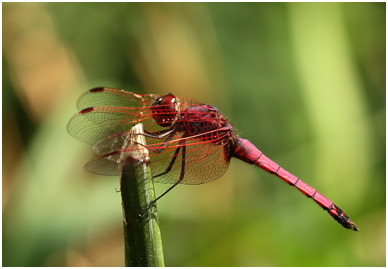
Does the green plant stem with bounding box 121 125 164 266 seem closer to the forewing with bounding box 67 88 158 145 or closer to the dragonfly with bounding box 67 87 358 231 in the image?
the dragonfly with bounding box 67 87 358 231

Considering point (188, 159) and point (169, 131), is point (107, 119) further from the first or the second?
point (188, 159)

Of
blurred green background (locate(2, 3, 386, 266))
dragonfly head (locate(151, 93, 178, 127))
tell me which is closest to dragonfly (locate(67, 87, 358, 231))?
dragonfly head (locate(151, 93, 178, 127))

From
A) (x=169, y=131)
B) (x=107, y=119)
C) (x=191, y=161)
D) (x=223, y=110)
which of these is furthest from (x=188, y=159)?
(x=223, y=110)

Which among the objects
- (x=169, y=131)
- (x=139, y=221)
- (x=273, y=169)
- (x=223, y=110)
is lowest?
(x=139, y=221)

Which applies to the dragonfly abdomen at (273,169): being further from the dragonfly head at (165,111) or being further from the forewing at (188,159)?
the dragonfly head at (165,111)

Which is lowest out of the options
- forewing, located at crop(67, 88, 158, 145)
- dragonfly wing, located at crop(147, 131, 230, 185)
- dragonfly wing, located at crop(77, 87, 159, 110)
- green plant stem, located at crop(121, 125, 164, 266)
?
green plant stem, located at crop(121, 125, 164, 266)

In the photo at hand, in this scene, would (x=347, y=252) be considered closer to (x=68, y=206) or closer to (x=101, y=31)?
(x=68, y=206)
